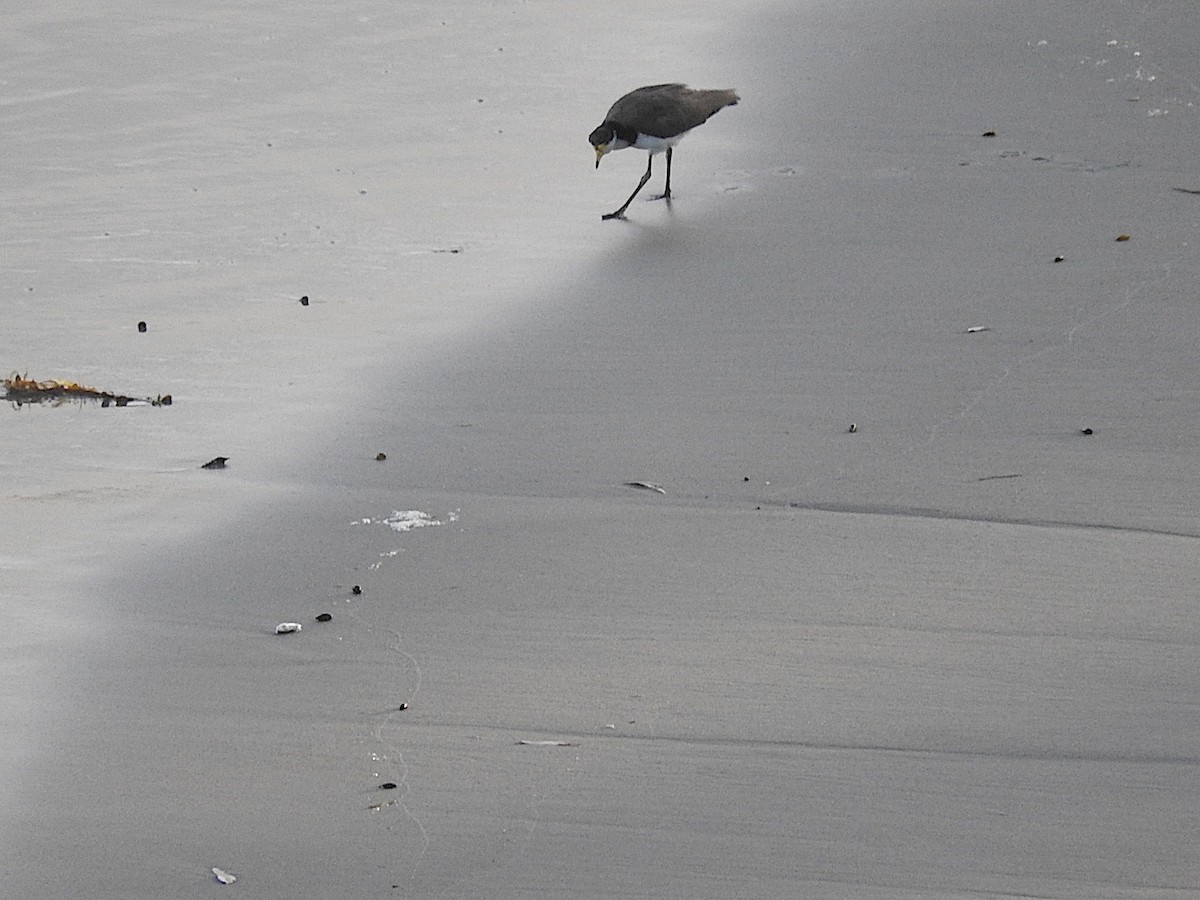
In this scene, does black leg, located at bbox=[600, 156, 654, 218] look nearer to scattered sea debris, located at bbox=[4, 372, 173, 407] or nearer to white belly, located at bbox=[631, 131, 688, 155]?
white belly, located at bbox=[631, 131, 688, 155]

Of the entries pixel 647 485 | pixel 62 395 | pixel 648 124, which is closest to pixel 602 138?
pixel 648 124

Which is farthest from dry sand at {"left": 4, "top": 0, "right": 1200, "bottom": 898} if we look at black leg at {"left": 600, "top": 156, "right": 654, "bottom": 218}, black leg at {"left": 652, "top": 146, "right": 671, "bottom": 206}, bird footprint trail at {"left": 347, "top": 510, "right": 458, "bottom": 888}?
black leg at {"left": 652, "top": 146, "right": 671, "bottom": 206}

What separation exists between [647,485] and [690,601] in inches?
26.1

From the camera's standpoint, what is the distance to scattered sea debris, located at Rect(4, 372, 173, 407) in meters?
4.71

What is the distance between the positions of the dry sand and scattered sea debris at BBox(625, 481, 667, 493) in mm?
38

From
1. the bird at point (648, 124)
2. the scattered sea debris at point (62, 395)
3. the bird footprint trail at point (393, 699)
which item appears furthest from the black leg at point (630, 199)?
the bird footprint trail at point (393, 699)

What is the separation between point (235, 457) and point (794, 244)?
2.50m

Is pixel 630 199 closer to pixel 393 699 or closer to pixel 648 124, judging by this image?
pixel 648 124

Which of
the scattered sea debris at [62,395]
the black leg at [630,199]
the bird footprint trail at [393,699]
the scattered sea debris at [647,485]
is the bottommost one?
the bird footprint trail at [393,699]

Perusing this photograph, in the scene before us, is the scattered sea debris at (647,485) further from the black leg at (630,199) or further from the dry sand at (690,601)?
the black leg at (630,199)

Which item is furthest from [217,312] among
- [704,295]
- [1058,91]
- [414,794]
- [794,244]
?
[1058,91]

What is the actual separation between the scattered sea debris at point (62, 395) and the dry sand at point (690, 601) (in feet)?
0.78

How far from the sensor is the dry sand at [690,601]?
105 inches

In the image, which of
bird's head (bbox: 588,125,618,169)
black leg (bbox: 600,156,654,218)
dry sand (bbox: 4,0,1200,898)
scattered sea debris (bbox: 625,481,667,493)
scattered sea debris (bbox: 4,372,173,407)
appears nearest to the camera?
dry sand (bbox: 4,0,1200,898)
